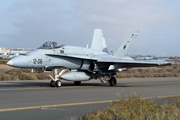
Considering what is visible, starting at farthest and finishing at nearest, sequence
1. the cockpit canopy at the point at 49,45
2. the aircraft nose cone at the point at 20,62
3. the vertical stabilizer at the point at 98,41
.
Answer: the vertical stabilizer at the point at 98,41 < the cockpit canopy at the point at 49,45 < the aircraft nose cone at the point at 20,62

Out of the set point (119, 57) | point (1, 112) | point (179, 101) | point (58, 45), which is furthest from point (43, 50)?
point (179, 101)

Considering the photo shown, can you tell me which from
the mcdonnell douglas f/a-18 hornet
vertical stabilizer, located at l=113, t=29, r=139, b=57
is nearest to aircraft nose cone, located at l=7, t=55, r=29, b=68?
the mcdonnell douglas f/a-18 hornet

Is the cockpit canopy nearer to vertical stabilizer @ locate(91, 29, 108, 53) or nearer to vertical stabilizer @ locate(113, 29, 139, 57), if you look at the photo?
vertical stabilizer @ locate(113, 29, 139, 57)

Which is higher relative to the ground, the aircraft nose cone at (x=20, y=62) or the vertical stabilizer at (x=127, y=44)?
the vertical stabilizer at (x=127, y=44)

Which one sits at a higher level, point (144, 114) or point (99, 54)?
point (99, 54)

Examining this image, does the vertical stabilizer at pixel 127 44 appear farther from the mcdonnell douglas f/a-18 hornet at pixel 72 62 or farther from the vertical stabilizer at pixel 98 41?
the vertical stabilizer at pixel 98 41

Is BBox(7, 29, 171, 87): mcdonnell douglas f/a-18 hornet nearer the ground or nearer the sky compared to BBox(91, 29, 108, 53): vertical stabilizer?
nearer the ground

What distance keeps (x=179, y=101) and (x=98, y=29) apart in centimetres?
1717

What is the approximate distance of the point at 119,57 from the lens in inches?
830

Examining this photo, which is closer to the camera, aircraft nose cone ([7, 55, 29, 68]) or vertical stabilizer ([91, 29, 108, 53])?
aircraft nose cone ([7, 55, 29, 68])

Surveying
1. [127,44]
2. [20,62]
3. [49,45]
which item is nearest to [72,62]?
[49,45]

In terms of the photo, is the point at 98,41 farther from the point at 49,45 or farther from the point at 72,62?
the point at 49,45

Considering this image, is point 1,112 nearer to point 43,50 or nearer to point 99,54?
point 43,50

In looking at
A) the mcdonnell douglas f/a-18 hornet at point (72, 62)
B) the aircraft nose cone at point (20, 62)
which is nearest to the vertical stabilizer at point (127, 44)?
the mcdonnell douglas f/a-18 hornet at point (72, 62)
